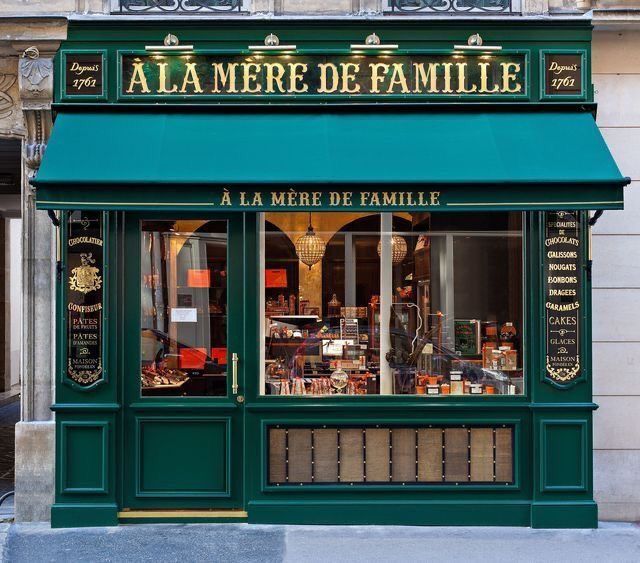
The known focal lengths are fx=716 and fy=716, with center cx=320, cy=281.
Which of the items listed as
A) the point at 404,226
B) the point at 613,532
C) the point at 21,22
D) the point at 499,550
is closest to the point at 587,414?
the point at 613,532

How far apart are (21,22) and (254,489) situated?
4921 millimetres

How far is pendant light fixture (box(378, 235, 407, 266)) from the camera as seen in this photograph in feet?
23.3

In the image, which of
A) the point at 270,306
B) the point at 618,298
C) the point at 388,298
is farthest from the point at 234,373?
the point at 618,298

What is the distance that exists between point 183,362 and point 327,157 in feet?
7.94

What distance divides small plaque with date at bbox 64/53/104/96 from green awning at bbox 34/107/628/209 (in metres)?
0.23

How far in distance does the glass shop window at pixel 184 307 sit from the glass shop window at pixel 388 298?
1.63 ft

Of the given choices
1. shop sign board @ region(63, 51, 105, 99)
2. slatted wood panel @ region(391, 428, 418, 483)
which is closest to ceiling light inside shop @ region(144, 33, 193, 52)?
shop sign board @ region(63, 51, 105, 99)

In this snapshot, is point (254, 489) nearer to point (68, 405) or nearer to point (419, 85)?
point (68, 405)

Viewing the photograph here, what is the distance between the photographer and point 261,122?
6.74 m

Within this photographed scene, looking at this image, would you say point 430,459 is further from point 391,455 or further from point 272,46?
point 272,46

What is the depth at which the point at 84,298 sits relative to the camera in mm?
6719

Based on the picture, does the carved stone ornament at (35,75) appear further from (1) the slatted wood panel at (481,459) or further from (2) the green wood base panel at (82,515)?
(1) the slatted wood panel at (481,459)

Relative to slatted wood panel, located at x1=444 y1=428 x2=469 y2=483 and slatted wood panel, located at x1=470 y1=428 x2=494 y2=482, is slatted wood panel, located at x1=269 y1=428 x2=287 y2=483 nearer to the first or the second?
slatted wood panel, located at x1=444 y1=428 x2=469 y2=483

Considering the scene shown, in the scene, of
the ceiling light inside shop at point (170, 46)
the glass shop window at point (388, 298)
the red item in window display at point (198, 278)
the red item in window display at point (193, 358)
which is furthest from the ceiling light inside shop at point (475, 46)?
the red item in window display at point (193, 358)
